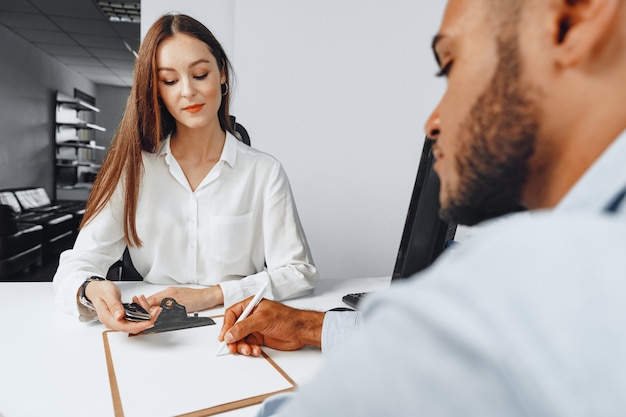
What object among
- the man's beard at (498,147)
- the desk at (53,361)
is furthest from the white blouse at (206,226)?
the man's beard at (498,147)

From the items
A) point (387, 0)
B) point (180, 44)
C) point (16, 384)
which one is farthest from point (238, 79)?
point (16, 384)

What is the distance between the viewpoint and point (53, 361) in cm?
78

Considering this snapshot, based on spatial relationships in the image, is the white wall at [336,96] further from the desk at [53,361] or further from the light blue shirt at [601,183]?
the light blue shirt at [601,183]

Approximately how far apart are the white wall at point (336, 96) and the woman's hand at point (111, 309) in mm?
1656

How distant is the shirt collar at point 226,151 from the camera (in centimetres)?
144

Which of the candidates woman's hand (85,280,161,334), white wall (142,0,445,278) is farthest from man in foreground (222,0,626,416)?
white wall (142,0,445,278)

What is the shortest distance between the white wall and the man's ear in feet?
7.50

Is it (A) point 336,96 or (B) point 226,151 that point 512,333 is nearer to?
(B) point 226,151

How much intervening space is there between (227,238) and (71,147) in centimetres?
813

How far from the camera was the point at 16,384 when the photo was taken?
2.30 ft

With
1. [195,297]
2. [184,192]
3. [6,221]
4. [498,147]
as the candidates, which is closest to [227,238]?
[184,192]

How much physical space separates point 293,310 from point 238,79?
1.87 meters

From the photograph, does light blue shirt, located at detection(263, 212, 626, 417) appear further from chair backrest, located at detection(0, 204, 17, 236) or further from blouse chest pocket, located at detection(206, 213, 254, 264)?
chair backrest, located at detection(0, 204, 17, 236)

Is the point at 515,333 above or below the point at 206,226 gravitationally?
above
